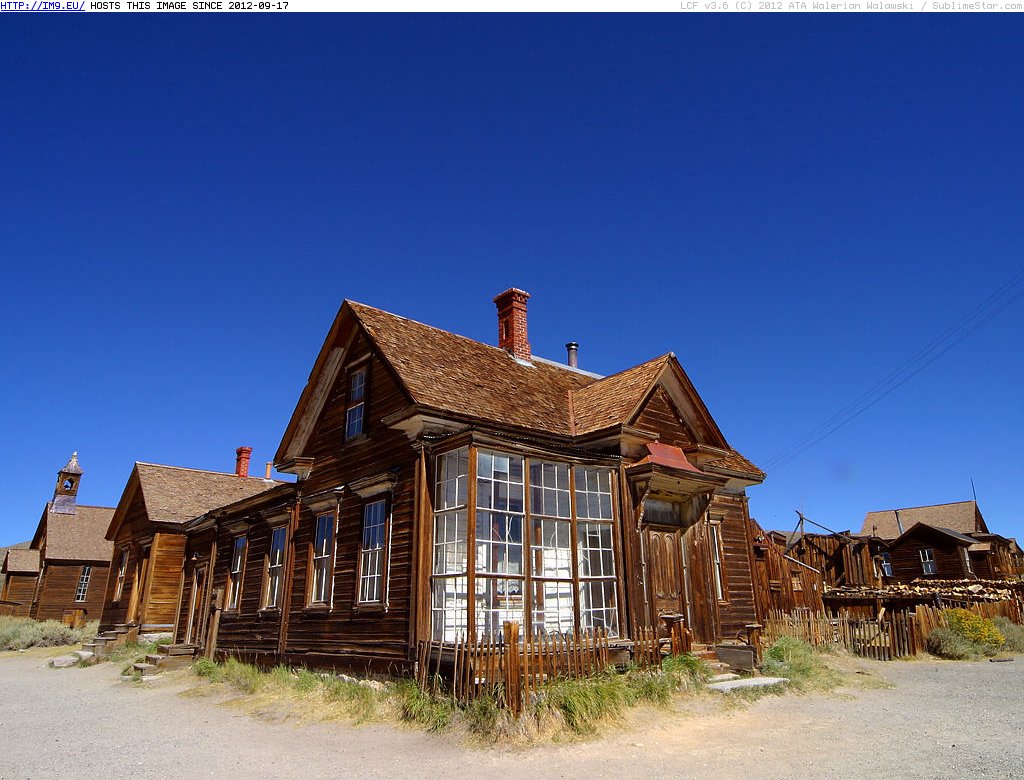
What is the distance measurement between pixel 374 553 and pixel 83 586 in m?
33.0

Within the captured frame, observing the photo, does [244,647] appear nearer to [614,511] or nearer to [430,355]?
[430,355]

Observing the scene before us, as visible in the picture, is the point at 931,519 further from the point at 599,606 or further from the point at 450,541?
the point at 450,541

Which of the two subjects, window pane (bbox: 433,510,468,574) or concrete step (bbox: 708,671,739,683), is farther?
window pane (bbox: 433,510,468,574)

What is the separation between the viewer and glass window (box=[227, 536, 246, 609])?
18.8 m

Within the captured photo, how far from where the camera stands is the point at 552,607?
490 inches

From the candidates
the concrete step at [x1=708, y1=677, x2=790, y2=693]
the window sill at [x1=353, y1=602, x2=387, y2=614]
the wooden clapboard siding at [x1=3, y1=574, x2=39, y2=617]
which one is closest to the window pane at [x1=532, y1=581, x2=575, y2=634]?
the concrete step at [x1=708, y1=677, x2=790, y2=693]

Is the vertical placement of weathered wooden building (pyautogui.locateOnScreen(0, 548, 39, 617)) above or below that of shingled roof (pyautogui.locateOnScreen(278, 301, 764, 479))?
below

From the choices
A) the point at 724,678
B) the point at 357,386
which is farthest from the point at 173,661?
the point at 724,678

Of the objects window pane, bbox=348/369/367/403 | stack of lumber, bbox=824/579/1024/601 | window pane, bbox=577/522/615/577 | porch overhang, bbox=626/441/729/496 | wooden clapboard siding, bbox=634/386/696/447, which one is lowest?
stack of lumber, bbox=824/579/1024/601

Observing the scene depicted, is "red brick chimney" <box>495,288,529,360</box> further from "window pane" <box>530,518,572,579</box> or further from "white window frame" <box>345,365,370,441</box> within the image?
"window pane" <box>530,518,572,579</box>

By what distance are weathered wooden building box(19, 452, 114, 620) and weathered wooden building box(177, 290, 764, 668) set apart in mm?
25134

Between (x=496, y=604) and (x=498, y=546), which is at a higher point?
(x=498, y=546)

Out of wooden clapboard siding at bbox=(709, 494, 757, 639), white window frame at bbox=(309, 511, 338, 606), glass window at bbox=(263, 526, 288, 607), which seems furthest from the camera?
glass window at bbox=(263, 526, 288, 607)

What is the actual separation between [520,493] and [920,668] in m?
10.5
